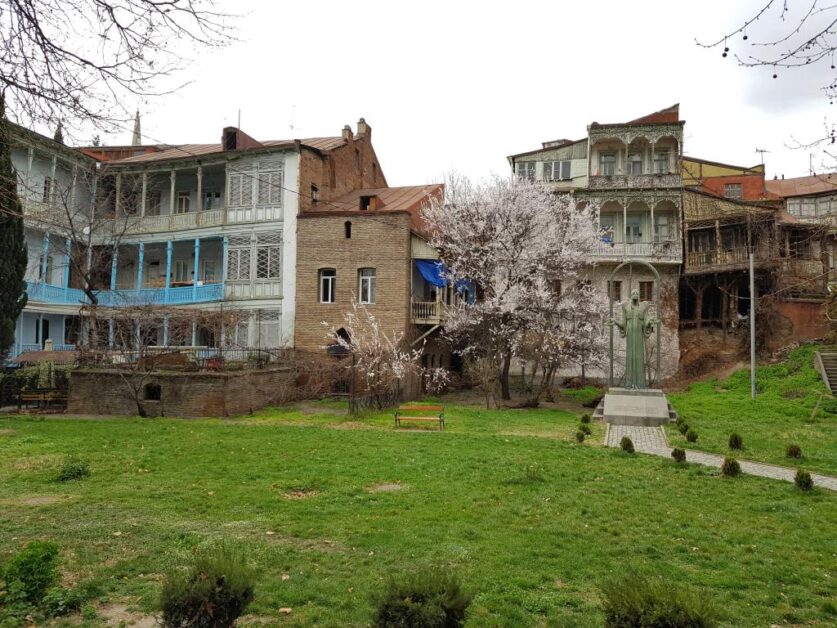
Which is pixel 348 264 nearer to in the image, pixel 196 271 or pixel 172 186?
pixel 196 271

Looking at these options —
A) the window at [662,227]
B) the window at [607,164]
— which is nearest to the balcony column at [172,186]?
the window at [607,164]

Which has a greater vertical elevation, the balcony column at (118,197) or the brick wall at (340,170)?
the brick wall at (340,170)

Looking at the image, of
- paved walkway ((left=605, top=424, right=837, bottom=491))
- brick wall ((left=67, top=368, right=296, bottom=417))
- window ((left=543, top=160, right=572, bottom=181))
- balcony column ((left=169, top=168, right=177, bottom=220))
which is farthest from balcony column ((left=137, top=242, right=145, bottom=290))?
paved walkway ((left=605, top=424, right=837, bottom=491))

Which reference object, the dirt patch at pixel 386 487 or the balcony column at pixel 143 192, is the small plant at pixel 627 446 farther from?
the balcony column at pixel 143 192

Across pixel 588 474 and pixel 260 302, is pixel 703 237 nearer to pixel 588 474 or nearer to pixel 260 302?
pixel 260 302

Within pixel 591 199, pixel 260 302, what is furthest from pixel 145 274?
pixel 591 199

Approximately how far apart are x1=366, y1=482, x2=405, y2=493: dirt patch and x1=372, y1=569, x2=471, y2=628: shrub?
5.89 m

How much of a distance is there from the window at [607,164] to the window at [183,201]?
2351 cm

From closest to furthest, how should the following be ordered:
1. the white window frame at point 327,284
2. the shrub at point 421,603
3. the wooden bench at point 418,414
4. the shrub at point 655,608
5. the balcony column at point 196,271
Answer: the shrub at point 655,608, the shrub at point 421,603, the wooden bench at point 418,414, the white window frame at point 327,284, the balcony column at point 196,271

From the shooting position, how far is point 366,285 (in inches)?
1174

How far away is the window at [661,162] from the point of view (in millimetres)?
35812

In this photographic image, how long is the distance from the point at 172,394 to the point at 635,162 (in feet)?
91.9

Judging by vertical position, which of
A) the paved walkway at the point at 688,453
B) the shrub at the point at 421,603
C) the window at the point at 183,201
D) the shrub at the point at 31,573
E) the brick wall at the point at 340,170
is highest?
the brick wall at the point at 340,170

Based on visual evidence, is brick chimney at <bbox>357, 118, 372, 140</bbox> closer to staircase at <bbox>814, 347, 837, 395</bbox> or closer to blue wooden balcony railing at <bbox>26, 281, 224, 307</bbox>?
blue wooden balcony railing at <bbox>26, 281, 224, 307</bbox>
